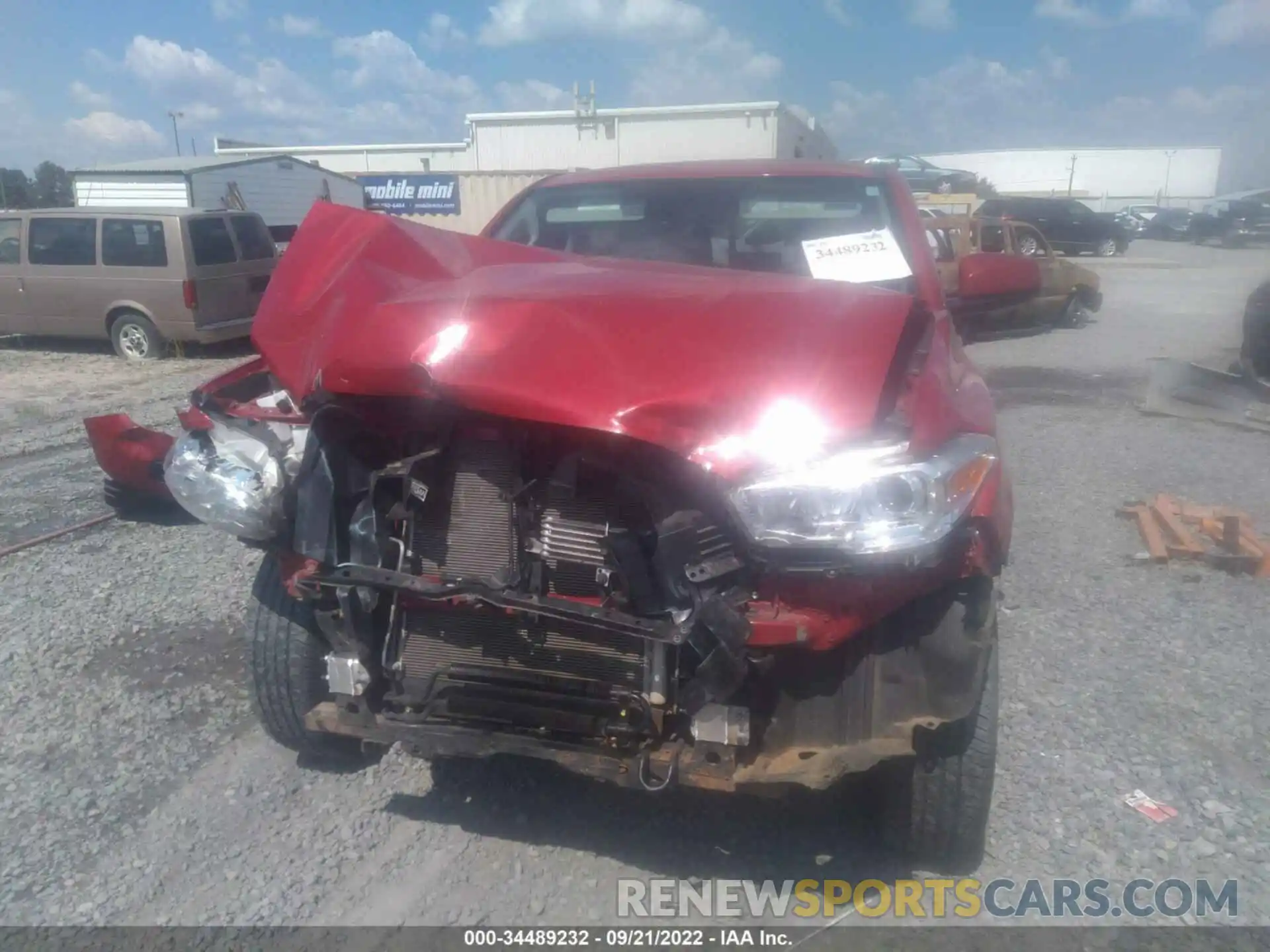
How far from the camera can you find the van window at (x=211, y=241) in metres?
11.1

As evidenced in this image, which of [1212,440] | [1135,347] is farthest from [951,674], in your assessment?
[1135,347]

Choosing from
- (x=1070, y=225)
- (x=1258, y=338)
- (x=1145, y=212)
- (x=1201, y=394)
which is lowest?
(x=1201, y=394)

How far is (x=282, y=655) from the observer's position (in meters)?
2.82

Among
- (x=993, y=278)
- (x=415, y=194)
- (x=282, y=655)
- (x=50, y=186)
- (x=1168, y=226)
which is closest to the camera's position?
(x=282, y=655)

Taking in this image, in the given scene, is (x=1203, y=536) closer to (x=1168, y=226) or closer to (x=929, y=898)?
(x=929, y=898)

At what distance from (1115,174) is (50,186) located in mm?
62437

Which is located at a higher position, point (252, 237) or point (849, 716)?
point (252, 237)

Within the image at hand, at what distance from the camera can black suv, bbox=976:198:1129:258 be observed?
2861 cm

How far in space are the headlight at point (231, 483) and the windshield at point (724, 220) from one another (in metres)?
1.70

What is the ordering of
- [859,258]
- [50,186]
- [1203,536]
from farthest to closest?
[50,186] < [1203,536] < [859,258]

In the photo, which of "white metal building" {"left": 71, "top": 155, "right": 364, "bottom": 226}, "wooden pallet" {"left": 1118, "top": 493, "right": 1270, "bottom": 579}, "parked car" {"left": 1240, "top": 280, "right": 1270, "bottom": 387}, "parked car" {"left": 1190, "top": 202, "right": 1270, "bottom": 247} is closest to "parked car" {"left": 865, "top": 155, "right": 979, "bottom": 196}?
"parked car" {"left": 1190, "top": 202, "right": 1270, "bottom": 247}

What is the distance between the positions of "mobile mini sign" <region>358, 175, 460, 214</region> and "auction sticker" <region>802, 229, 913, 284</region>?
69.7ft

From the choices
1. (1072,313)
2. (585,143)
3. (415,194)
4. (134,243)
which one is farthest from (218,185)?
A: (1072,313)
